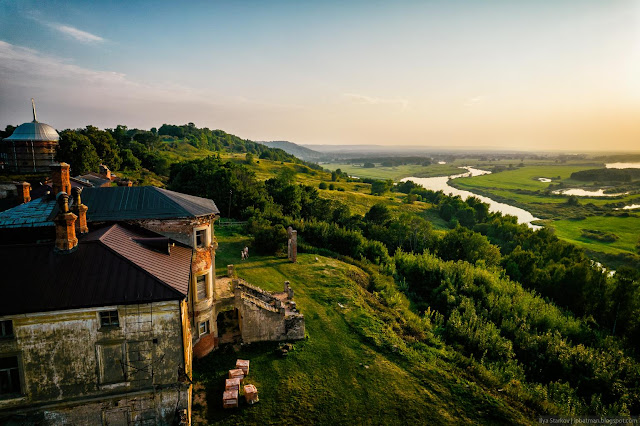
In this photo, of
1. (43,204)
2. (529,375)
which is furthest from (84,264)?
(529,375)

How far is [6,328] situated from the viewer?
13086 millimetres

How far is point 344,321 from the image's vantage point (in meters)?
26.6

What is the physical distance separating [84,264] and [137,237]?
308 cm

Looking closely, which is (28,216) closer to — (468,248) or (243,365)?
(243,365)

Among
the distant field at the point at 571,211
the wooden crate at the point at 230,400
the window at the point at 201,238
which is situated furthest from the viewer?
the distant field at the point at 571,211

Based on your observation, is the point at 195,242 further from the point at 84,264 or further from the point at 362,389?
the point at 362,389

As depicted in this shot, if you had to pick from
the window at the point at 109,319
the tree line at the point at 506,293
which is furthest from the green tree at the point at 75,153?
the window at the point at 109,319

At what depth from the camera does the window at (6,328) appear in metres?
13.0

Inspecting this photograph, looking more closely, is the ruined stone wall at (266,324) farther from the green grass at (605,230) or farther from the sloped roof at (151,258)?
the green grass at (605,230)

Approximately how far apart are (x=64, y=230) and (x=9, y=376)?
5903 millimetres

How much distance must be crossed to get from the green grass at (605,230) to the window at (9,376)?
7566 centimetres

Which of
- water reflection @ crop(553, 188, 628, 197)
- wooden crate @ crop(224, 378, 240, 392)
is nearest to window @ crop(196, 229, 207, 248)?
wooden crate @ crop(224, 378, 240, 392)

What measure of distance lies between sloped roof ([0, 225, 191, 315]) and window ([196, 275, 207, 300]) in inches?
189

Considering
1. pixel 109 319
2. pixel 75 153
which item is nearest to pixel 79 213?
pixel 109 319
